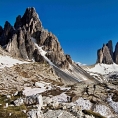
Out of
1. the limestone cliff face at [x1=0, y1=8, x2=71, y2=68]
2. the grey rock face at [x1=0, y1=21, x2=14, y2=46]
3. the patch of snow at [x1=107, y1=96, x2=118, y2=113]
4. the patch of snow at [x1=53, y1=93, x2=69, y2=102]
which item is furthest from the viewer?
the grey rock face at [x1=0, y1=21, x2=14, y2=46]

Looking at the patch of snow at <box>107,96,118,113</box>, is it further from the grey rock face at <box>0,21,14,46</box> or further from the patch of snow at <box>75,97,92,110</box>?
the grey rock face at <box>0,21,14,46</box>

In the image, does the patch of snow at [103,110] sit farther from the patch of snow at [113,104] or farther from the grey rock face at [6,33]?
the grey rock face at [6,33]

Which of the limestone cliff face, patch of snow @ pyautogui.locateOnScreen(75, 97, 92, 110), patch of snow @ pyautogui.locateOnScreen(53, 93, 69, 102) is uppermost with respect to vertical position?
the limestone cliff face

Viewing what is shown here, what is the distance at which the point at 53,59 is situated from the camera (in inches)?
6649

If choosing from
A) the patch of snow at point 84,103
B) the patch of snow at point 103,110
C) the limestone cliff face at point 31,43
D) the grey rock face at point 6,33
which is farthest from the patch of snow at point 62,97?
the grey rock face at point 6,33

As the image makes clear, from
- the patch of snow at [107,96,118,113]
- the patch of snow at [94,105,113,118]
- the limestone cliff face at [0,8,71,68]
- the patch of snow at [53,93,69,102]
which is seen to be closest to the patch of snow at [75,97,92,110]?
the patch of snow at [94,105,113,118]

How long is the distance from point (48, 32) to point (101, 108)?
6187 inches

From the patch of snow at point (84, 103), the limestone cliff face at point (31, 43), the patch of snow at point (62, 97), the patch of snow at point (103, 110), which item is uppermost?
the limestone cliff face at point (31, 43)

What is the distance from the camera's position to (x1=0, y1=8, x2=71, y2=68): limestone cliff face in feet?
519

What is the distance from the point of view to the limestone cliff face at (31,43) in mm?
158150

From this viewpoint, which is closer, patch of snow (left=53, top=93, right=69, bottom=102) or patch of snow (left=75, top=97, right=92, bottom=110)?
patch of snow (left=75, top=97, right=92, bottom=110)

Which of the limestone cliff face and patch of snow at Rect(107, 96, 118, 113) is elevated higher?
the limestone cliff face

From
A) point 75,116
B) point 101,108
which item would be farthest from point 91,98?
point 75,116

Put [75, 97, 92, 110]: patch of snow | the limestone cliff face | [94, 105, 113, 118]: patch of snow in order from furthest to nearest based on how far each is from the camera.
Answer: the limestone cliff face → [75, 97, 92, 110]: patch of snow → [94, 105, 113, 118]: patch of snow
